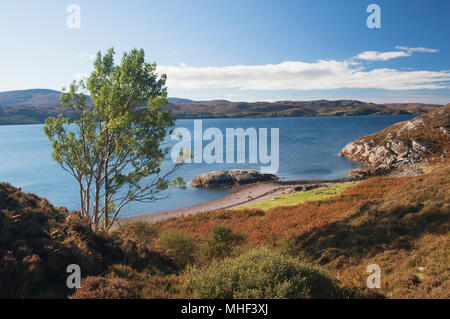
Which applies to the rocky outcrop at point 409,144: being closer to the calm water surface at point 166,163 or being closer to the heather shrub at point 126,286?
the calm water surface at point 166,163

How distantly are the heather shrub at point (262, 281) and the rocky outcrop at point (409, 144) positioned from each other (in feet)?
208

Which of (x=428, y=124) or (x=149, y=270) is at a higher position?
(x=428, y=124)

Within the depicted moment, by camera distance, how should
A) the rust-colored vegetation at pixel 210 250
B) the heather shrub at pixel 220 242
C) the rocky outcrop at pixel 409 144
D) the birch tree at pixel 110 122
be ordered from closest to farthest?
1. the rust-colored vegetation at pixel 210 250
2. the heather shrub at pixel 220 242
3. the birch tree at pixel 110 122
4. the rocky outcrop at pixel 409 144

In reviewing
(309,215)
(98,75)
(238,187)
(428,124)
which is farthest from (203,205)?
(428,124)

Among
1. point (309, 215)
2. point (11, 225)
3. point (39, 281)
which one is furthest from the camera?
point (309, 215)

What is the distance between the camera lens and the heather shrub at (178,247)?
631 inches

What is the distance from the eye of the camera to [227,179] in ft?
218

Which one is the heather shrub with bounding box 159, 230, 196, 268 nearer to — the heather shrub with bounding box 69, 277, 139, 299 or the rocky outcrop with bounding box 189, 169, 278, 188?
the heather shrub with bounding box 69, 277, 139, 299

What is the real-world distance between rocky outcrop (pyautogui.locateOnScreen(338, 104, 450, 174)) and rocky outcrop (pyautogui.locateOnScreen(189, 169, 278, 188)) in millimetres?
27128

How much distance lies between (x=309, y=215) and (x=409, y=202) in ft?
28.7

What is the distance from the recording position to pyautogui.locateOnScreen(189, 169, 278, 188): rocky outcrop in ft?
213

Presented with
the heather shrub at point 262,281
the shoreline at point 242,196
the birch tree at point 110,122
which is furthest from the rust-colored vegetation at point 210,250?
the shoreline at point 242,196

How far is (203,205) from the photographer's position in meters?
51.8
